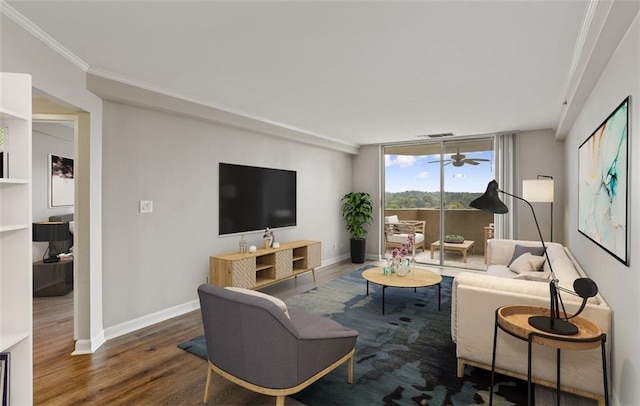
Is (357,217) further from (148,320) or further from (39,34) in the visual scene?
(39,34)

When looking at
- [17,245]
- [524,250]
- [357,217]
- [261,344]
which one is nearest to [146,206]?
[17,245]

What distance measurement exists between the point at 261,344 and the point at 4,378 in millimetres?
1201

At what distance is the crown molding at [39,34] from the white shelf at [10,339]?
6.03ft

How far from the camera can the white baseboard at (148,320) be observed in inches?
126

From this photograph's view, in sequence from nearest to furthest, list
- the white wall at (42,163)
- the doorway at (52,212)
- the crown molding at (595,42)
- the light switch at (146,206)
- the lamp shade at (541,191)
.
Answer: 1. the crown molding at (595,42)
2. the light switch at (146,206)
3. the doorway at (52,212)
4. the lamp shade at (541,191)
5. the white wall at (42,163)

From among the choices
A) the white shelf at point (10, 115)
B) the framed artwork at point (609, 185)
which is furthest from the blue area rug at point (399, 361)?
the white shelf at point (10, 115)

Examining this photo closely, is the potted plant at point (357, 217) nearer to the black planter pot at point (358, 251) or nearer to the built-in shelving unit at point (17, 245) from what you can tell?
the black planter pot at point (358, 251)

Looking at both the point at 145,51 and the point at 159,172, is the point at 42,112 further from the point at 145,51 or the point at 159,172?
the point at 145,51

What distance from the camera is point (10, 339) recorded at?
1567 mm

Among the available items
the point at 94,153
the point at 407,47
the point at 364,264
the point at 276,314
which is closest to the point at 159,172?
the point at 94,153

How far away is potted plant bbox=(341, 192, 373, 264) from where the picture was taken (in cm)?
→ 672

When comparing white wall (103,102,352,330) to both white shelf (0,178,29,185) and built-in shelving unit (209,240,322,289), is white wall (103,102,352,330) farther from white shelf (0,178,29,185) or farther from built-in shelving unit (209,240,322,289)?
white shelf (0,178,29,185)

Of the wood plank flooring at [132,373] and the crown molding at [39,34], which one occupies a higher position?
the crown molding at [39,34]

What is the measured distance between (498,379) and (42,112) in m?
4.40
